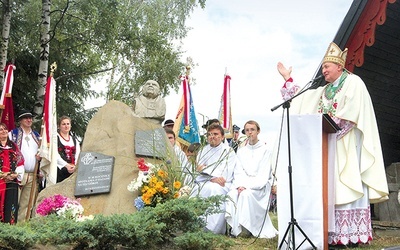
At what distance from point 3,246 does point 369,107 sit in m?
4.13

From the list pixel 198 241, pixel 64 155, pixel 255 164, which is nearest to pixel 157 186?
pixel 198 241

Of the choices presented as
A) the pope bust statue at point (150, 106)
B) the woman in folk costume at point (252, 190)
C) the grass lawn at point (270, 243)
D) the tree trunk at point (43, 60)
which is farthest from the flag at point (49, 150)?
the tree trunk at point (43, 60)

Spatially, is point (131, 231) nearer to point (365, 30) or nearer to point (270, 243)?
point (270, 243)

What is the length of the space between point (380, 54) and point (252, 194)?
3.17 m

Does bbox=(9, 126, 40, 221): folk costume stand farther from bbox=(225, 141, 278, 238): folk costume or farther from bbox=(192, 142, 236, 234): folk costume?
bbox=(225, 141, 278, 238): folk costume

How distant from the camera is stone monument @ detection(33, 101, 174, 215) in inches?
272

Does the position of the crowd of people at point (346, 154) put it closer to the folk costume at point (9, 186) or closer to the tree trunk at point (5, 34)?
the folk costume at point (9, 186)

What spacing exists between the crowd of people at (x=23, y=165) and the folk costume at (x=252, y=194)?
239cm

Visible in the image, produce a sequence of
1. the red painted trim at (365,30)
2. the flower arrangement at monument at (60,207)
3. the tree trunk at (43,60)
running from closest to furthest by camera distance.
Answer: the flower arrangement at monument at (60,207)
the red painted trim at (365,30)
the tree trunk at (43,60)

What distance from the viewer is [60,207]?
6.54 m

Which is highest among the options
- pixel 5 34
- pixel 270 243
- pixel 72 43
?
pixel 72 43

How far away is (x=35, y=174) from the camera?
26.1 ft

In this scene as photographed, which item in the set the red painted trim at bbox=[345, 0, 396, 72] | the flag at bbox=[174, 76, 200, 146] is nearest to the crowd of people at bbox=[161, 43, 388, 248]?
the red painted trim at bbox=[345, 0, 396, 72]

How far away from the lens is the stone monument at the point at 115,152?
6914 millimetres
